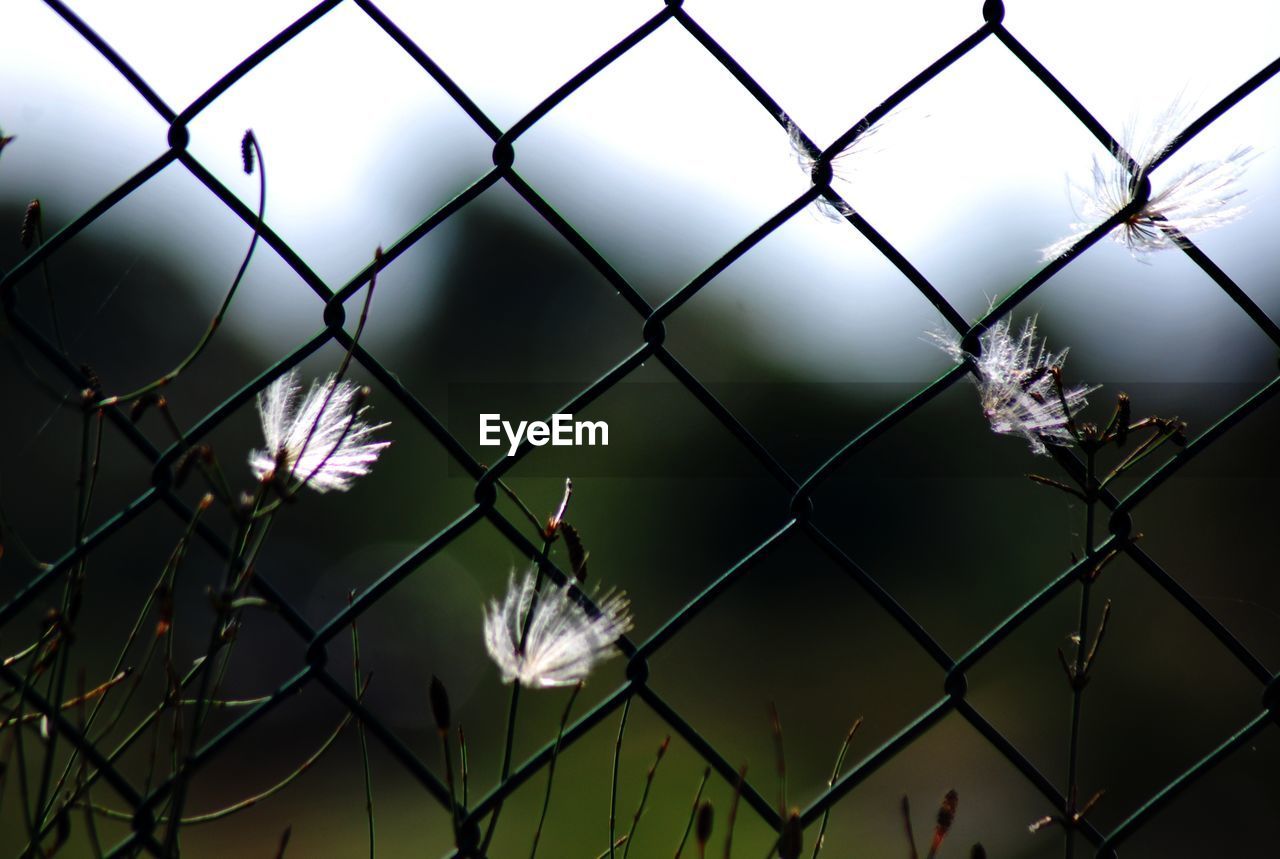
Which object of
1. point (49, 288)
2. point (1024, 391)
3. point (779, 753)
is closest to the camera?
point (779, 753)

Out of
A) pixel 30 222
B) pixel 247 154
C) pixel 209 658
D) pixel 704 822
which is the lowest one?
pixel 704 822

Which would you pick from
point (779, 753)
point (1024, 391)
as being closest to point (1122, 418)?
point (1024, 391)

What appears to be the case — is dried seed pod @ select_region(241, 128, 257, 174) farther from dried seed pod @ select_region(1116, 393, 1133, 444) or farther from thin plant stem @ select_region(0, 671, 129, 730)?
dried seed pod @ select_region(1116, 393, 1133, 444)

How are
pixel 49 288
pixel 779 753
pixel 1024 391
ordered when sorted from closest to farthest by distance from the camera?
pixel 779 753 < pixel 49 288 < pixel 1024 391

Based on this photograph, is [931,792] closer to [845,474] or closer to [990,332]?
[845,474]

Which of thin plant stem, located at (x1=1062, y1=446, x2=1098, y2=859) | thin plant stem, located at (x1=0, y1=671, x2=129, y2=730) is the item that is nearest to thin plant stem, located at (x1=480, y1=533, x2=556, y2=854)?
thin plant stem, located at (x1=0, y1=671, x2=129, y2=730)

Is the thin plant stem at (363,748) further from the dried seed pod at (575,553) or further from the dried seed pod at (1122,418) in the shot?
the dried seed pod at (1122,418)

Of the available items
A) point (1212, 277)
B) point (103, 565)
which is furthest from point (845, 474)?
point (1212, 277)

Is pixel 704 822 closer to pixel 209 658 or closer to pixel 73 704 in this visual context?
pixel 209 658
